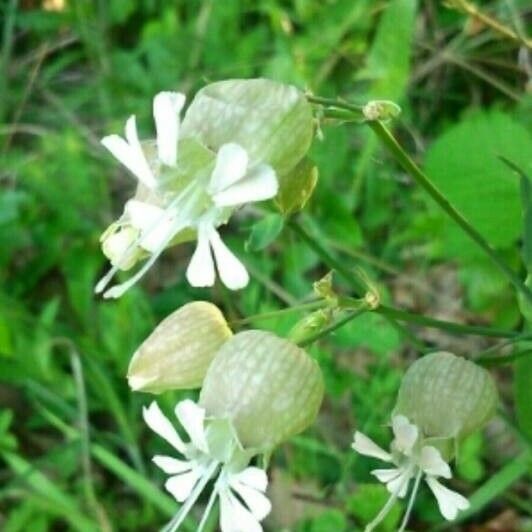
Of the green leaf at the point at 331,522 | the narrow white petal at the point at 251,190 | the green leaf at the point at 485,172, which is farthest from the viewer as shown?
the green leaf at the point at 331,522

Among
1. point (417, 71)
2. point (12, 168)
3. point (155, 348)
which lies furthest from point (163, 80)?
point (155, 348)

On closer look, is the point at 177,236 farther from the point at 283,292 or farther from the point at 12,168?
the point at 12,168

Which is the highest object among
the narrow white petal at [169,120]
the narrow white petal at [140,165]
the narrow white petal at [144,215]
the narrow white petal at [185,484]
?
the narrow white petal at [169,120]

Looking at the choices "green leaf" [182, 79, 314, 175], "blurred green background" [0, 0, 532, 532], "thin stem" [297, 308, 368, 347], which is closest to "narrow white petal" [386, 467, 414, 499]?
"thin stem" [297, 308, 368, 347]

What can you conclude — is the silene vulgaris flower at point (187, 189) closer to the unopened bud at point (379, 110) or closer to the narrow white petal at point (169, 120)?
the narrow white petal at point (169, 120)

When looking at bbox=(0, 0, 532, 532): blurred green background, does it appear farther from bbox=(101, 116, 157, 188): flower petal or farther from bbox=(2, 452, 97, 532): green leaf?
bbox=(101, 116, 157, 188): flower petal

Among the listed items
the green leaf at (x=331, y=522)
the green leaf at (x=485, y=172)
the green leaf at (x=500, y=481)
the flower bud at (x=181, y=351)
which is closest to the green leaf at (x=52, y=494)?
the green leaf at (x=331, y=522)
